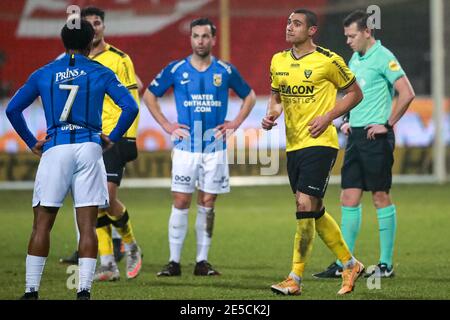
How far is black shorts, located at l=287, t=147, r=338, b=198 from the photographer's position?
8430 mm

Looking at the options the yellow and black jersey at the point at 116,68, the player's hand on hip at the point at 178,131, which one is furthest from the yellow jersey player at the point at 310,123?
the yellow and black jersey at the point at 116,68

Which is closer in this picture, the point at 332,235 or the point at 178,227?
the point at 332,235

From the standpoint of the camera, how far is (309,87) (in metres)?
8.49

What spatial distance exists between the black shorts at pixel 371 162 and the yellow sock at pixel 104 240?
224 cm

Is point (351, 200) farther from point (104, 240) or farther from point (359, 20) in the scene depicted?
point (104, 240)

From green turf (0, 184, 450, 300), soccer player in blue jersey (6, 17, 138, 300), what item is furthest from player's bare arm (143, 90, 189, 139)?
soccer player in blue jersey (6, 17, 138, 300)

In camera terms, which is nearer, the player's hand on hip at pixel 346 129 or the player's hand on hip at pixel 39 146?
the player's hand on hip at pixel 39 146

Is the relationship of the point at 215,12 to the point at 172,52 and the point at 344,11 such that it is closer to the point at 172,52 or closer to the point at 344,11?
the point at 172,52

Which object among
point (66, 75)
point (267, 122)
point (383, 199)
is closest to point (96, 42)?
point (267, 122)

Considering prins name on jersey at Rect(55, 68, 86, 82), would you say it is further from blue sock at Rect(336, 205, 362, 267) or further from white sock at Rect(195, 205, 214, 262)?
blue sock at Rect(336, 205, 362, 267)

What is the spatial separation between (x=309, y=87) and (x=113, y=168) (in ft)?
7.79

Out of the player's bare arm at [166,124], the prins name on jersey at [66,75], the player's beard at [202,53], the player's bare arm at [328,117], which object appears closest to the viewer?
the prins name on jersey at [66,75]

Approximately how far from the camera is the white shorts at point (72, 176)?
7598 mm

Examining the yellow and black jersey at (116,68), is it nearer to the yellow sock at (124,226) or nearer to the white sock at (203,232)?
the yellow sock at (124,226)
